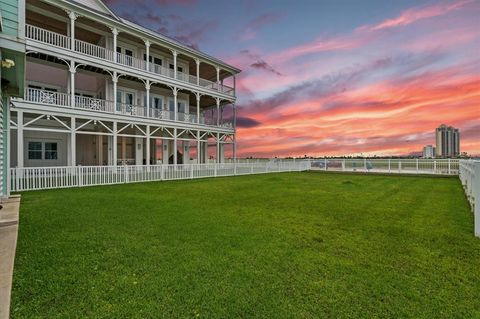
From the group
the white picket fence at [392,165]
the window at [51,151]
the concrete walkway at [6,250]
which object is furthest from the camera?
the white picket fence at [392,165]

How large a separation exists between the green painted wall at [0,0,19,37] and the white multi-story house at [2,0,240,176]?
9.09 metres

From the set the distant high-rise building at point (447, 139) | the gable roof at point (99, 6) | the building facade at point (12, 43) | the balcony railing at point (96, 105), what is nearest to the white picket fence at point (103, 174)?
the balcony railing at point (96, 105)

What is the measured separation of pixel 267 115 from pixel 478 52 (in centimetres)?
1853

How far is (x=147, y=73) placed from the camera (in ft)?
60.7

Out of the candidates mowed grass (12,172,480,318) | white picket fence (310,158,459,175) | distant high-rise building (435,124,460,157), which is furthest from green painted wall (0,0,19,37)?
distant high-rise building (435,124,460,157)

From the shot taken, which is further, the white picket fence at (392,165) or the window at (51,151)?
the white picket fence at (392,165)

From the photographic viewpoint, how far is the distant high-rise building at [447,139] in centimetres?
3769

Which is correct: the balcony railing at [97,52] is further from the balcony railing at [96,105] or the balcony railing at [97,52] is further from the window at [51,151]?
the window at [51,151]

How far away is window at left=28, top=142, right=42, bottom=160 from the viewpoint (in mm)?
17016

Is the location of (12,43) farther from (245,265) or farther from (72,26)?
(72,26)

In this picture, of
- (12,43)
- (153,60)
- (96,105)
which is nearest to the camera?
(12,43)

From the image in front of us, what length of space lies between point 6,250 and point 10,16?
5.45 meters

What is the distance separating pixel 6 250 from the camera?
3.42 meters

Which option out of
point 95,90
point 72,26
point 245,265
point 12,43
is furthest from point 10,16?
point 95,90
